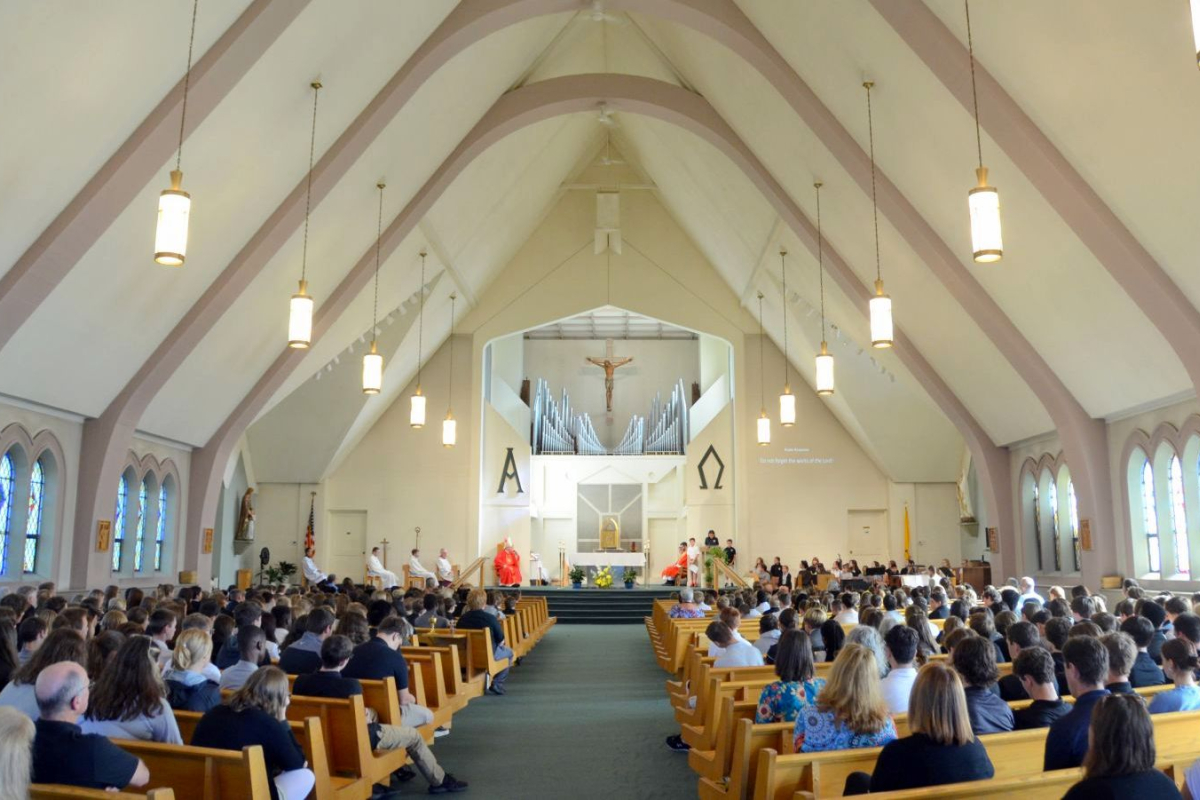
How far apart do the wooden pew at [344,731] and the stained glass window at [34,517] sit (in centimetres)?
781

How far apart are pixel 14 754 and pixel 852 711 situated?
8.86ft

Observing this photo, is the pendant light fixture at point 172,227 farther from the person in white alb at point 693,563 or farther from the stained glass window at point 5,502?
the person in white alb at point 693,563

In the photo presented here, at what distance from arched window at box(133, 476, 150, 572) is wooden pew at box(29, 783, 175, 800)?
11.9 meters

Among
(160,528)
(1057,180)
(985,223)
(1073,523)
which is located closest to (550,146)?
(160,528)

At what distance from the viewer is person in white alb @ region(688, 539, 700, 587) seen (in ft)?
68.3

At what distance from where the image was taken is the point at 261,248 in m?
11.2

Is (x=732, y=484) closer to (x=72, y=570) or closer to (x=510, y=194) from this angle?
(x=510, y=194)

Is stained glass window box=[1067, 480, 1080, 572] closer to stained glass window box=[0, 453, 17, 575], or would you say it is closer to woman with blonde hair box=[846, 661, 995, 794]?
woman with blonde hair box=[846, 661, 995, 794]

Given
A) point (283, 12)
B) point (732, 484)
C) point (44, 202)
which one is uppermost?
point (283, 12)

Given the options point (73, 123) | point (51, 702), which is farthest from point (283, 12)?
point (51, 702)

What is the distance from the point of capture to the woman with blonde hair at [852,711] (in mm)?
3734

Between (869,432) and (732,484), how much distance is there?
3187 millimetres

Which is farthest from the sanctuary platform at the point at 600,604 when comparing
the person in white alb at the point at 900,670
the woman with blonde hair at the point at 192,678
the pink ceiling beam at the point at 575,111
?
the person in white alb at the point at 900,670

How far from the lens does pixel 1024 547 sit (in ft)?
49.6
